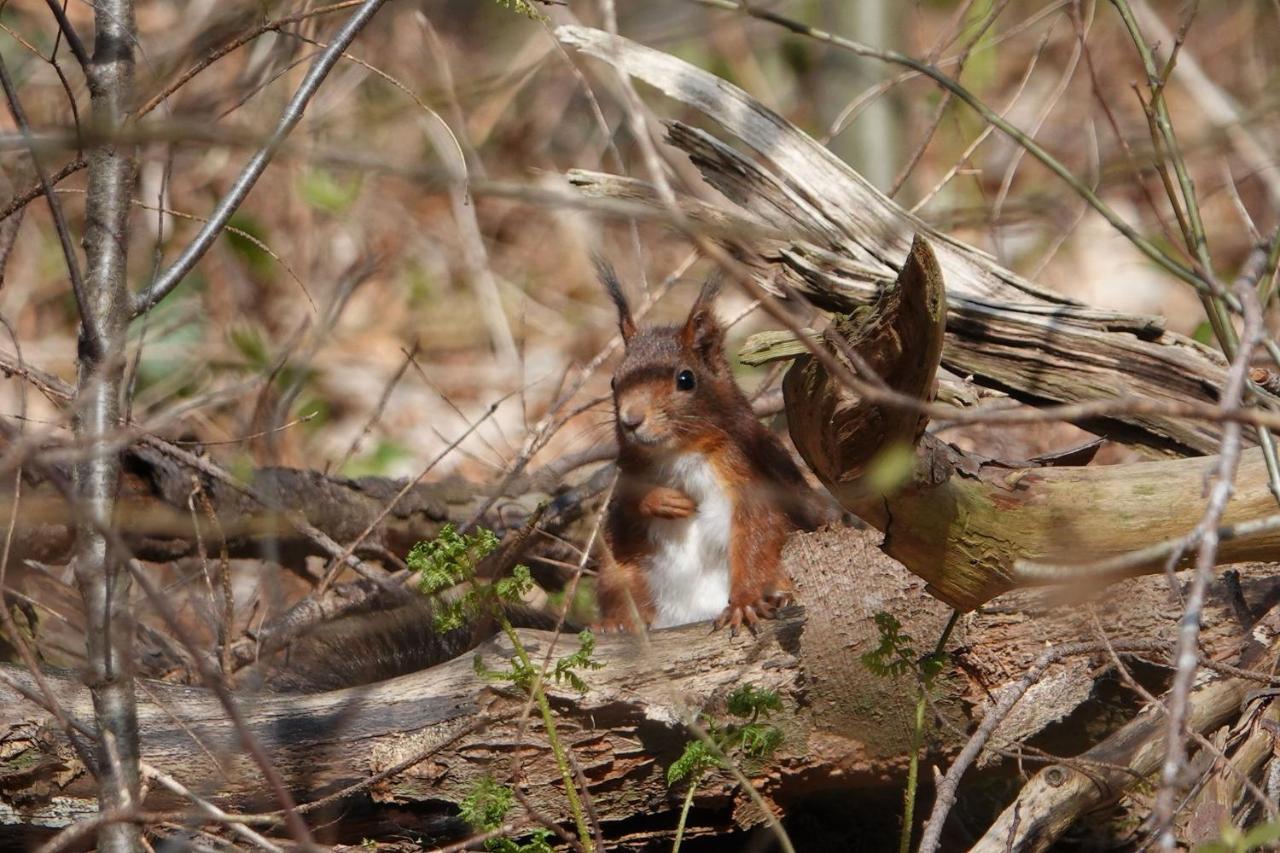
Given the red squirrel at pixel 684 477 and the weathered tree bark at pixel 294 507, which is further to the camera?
the red squirrel at pixel 684 477

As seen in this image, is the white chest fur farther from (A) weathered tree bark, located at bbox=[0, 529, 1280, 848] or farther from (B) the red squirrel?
(A) weathered tree bark, located at bbox=[0, 529, 1280, 848]

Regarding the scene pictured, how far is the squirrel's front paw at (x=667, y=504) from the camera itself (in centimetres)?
322

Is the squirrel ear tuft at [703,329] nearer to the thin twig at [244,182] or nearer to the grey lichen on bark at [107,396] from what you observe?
the thin twig at [244,182]

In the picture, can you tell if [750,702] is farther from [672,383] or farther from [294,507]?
[294,507]

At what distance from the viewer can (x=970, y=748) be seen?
1922 mm

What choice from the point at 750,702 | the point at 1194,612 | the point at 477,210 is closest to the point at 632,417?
the point at 750,702

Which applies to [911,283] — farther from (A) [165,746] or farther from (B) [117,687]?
(A) [165,746]

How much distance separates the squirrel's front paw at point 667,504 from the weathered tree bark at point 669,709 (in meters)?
0.70

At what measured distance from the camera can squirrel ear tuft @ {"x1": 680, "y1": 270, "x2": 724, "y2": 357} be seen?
323 centimetres

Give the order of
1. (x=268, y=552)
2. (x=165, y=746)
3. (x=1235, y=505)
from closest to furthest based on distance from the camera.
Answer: (x=1235, y=505), (x=165, y=746), (x=268, y=552)

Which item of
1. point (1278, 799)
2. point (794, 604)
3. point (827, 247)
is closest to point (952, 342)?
point (827, 247)

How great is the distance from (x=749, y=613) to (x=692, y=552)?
0.71m

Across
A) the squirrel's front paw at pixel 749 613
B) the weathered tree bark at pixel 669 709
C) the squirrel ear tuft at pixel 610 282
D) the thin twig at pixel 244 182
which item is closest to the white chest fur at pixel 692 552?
the squirrel ear tuft at pixel 610 282

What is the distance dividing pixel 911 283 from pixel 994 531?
475mm
